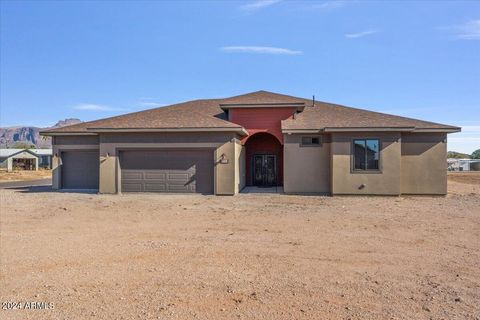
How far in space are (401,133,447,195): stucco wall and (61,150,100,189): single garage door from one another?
16.9m

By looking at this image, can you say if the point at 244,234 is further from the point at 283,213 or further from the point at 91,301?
the point at 91,301

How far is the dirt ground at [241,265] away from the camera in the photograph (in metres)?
4.60

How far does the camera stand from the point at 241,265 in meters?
6.38

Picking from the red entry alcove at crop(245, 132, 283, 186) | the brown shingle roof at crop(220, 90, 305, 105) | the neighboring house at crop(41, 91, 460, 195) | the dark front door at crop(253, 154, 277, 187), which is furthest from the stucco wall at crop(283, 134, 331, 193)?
the dark front door at crop(253, 154, 277, 187)

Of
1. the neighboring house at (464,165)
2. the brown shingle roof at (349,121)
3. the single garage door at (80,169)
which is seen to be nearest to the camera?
the brown shingle roof at (349,121)

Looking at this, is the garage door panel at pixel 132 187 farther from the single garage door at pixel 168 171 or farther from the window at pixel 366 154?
the window at pixel 366 154

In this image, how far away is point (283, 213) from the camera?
12492 mm

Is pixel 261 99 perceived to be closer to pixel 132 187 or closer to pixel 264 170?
pixel 264 170

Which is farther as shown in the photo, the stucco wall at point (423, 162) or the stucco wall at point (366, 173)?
the stucco wall at point (423, 162)

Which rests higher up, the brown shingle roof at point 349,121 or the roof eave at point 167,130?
the brown shingle roof at point 349,121

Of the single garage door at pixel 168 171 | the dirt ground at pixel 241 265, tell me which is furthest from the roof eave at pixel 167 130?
the dirt ground at pixel 241 265

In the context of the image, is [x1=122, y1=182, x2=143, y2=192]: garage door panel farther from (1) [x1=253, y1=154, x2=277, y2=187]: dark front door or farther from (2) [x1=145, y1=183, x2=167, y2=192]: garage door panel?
(1) [x1=253, y1=154, x2=277, y2=187]: dark front door

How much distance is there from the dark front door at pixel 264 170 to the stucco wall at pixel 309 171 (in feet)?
14.8

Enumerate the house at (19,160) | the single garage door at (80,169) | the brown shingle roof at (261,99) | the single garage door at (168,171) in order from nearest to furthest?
1. the single garage door at (168,171)
2. the single garage door at (80,169)
3. the brown shingle roof at (261,99)
4. the house at (19,160)
